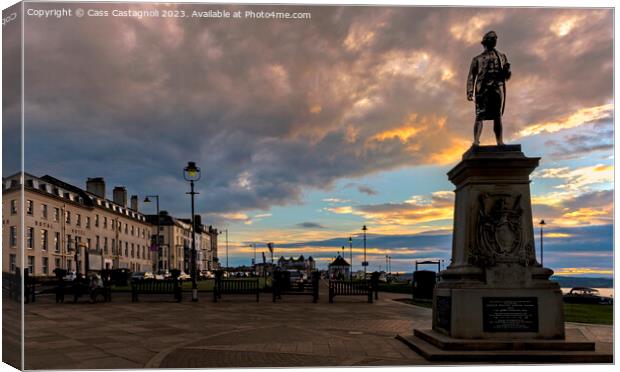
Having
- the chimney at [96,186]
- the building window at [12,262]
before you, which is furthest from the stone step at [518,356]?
the chimney at [96,186]

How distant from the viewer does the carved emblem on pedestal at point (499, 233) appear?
10375 millimetres

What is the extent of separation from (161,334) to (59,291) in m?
13.2

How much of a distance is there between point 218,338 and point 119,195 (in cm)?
7829

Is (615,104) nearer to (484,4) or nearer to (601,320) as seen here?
(484,4)

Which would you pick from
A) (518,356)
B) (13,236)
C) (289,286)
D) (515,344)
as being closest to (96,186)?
(289,286)

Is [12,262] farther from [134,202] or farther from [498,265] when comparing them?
[134,202]

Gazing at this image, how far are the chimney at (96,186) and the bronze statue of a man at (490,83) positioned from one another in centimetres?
7144

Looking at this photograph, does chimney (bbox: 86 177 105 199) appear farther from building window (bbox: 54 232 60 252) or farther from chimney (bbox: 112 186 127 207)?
building window (bbox: 54 232 60 252)

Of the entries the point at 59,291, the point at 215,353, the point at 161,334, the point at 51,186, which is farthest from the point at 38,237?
the point at 215,353

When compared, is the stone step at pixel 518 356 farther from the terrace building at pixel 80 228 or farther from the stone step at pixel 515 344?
the terrace building at pixel 80 228

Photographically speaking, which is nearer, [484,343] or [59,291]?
[484,343]

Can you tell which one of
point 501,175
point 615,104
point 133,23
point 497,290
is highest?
point 133,23

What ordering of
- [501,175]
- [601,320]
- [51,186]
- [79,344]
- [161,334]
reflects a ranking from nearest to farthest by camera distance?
[501,175] → [79,344] → [161,334] → [601,320] → [51,186]

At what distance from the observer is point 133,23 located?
1028cm
